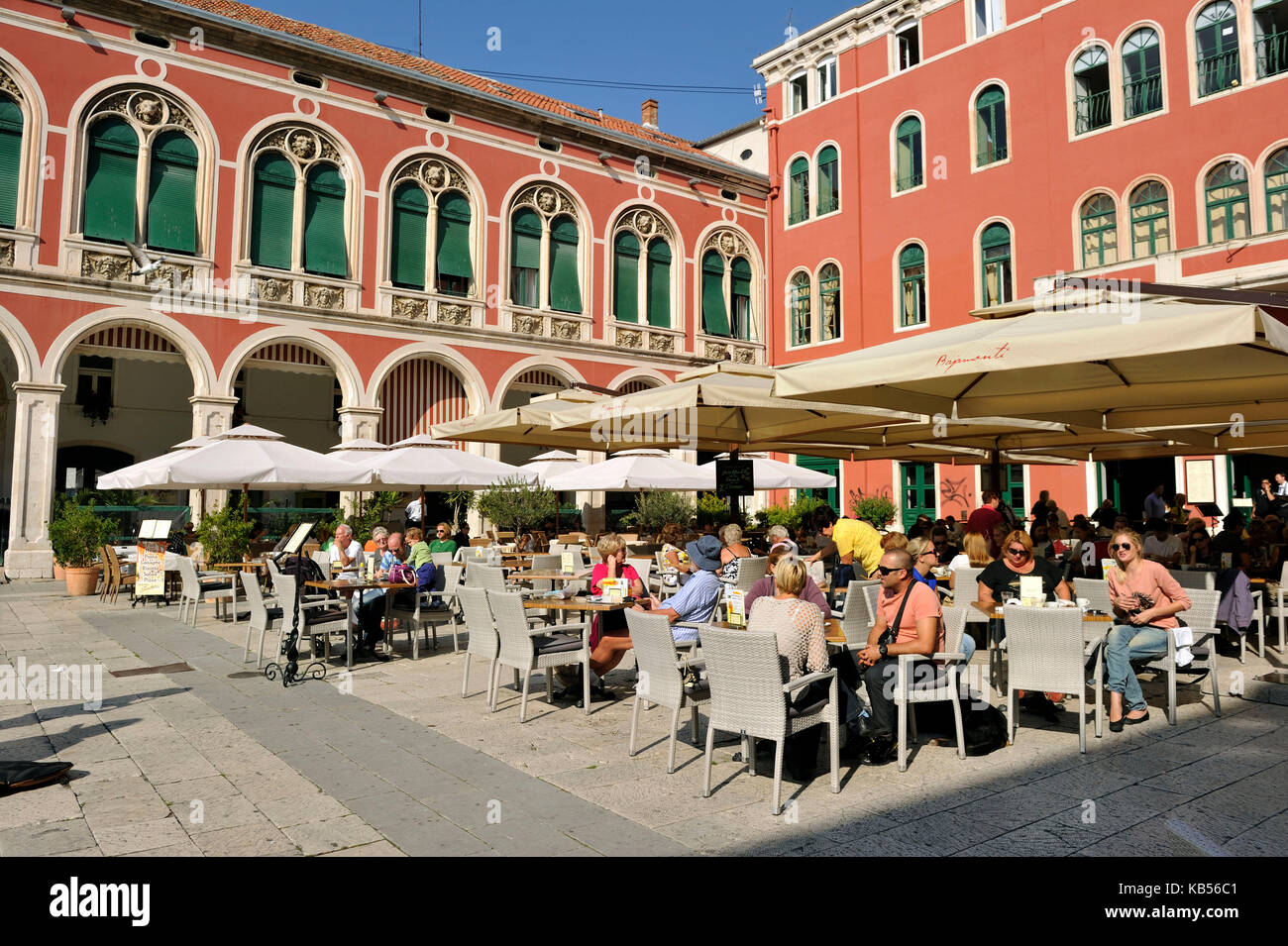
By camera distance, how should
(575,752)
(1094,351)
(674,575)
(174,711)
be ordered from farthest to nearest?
1. (674,575)
2. (174,711)
3. (575,752)
4. (1094,351)

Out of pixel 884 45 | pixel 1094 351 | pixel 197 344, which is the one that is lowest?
pixel 1094 351

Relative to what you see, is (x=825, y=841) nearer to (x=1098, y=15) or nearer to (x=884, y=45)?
(x=1098, y=15)

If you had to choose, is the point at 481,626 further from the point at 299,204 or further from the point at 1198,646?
the point at 299,204

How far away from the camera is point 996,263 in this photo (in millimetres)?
20828

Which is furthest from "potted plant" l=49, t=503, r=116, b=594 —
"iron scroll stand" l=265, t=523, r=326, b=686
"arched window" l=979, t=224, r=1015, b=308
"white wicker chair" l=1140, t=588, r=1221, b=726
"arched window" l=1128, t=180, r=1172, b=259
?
"arched window" l=1128, t=180, r=1172, b=259

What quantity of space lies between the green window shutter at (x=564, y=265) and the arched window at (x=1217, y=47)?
14.2 metres

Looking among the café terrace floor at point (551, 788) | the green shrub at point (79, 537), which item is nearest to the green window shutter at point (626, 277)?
the green shrub at point (79, 537)

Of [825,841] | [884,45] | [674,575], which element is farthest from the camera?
[884,45]

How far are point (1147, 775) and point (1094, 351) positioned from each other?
2291 millimetres

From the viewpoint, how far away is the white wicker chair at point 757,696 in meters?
4.18

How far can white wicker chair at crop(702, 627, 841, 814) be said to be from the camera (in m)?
4.18

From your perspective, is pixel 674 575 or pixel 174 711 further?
pixel 674 575

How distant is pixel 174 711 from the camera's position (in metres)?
6.16
